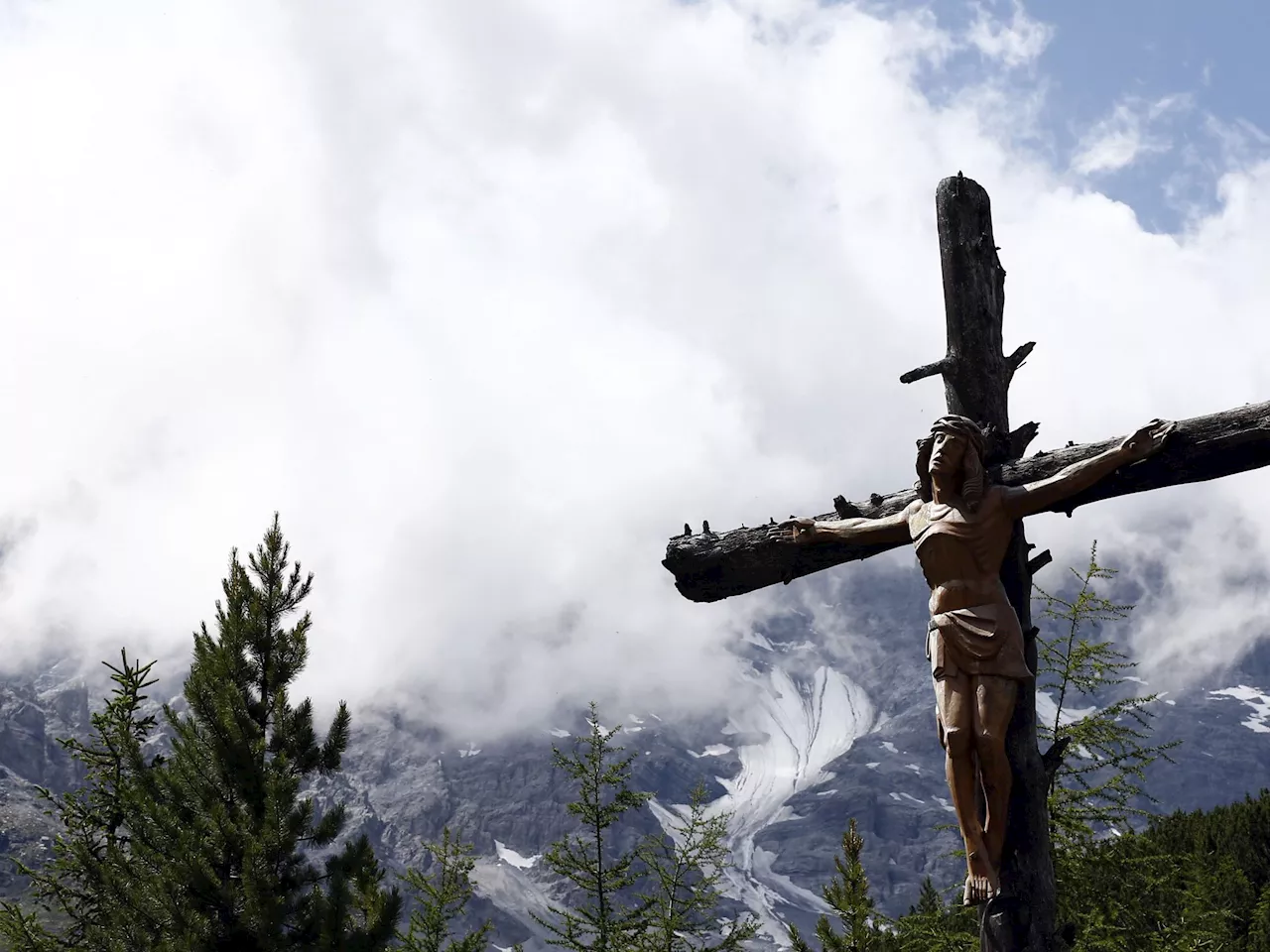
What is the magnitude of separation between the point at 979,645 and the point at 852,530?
1268 millimetres

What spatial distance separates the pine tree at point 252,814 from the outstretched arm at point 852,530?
9.69 metres

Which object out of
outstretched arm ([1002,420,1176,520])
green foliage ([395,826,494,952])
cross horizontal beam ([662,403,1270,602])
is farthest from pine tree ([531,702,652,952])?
outstretched arm ([1002,420,1176,520])

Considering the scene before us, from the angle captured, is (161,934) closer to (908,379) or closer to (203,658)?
(203,658)

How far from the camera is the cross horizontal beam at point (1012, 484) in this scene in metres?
6.27

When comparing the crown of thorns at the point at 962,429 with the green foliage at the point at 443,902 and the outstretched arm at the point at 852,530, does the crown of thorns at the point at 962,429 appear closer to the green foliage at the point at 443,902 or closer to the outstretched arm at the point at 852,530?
the outstretched arm at the point at 852,530

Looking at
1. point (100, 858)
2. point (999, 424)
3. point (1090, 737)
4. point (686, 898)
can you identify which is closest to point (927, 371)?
point (999, 424)

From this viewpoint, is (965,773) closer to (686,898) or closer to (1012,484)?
(1012,484)

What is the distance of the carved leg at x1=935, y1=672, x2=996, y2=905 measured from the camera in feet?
20.0

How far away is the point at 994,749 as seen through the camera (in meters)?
6.06

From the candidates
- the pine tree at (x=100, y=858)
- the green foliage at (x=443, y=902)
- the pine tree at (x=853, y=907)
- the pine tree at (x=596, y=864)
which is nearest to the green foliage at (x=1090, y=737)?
the pine tree at (x=853, y=907)

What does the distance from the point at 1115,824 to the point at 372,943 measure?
29.9ft

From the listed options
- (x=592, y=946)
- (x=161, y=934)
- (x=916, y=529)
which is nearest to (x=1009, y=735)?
(x=916, y=529)

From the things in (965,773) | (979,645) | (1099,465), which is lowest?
(965,773)

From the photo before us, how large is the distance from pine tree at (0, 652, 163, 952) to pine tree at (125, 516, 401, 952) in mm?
339
